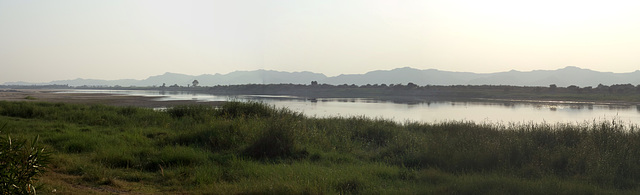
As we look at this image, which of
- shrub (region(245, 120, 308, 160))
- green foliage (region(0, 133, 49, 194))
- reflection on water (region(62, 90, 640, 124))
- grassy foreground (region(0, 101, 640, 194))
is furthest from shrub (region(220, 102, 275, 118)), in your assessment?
green foliage (region(0, 133, 49, 194))

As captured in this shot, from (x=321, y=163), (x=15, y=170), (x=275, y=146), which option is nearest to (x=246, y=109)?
(x=275, y=146)

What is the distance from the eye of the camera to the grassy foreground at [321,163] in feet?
22.9

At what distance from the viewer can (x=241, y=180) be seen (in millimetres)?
7488

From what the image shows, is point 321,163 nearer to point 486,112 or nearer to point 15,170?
point 15,170

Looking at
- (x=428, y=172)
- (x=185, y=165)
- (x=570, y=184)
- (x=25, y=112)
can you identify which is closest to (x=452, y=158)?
(x=428, y=172)

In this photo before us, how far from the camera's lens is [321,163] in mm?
9672

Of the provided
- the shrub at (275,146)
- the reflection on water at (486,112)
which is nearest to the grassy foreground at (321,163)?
the shrub at (275,146)

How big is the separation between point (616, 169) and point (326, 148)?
7.08 m

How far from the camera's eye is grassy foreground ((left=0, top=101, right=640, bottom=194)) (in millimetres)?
6977

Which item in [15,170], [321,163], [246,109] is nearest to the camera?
[15,170]

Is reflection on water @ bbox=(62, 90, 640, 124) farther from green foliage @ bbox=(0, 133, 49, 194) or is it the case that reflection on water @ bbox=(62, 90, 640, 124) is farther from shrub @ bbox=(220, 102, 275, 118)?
green foliage @ bbox=(0, 133, 49, 194)

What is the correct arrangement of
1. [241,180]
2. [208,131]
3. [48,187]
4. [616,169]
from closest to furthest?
[48,187] → [241,180] → [616,169] → [208,131]

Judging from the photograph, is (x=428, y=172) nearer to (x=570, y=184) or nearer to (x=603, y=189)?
(x=570, y=184)

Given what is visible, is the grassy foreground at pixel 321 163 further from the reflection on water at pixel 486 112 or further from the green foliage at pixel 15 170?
the reflection on water at pixel 486 112
